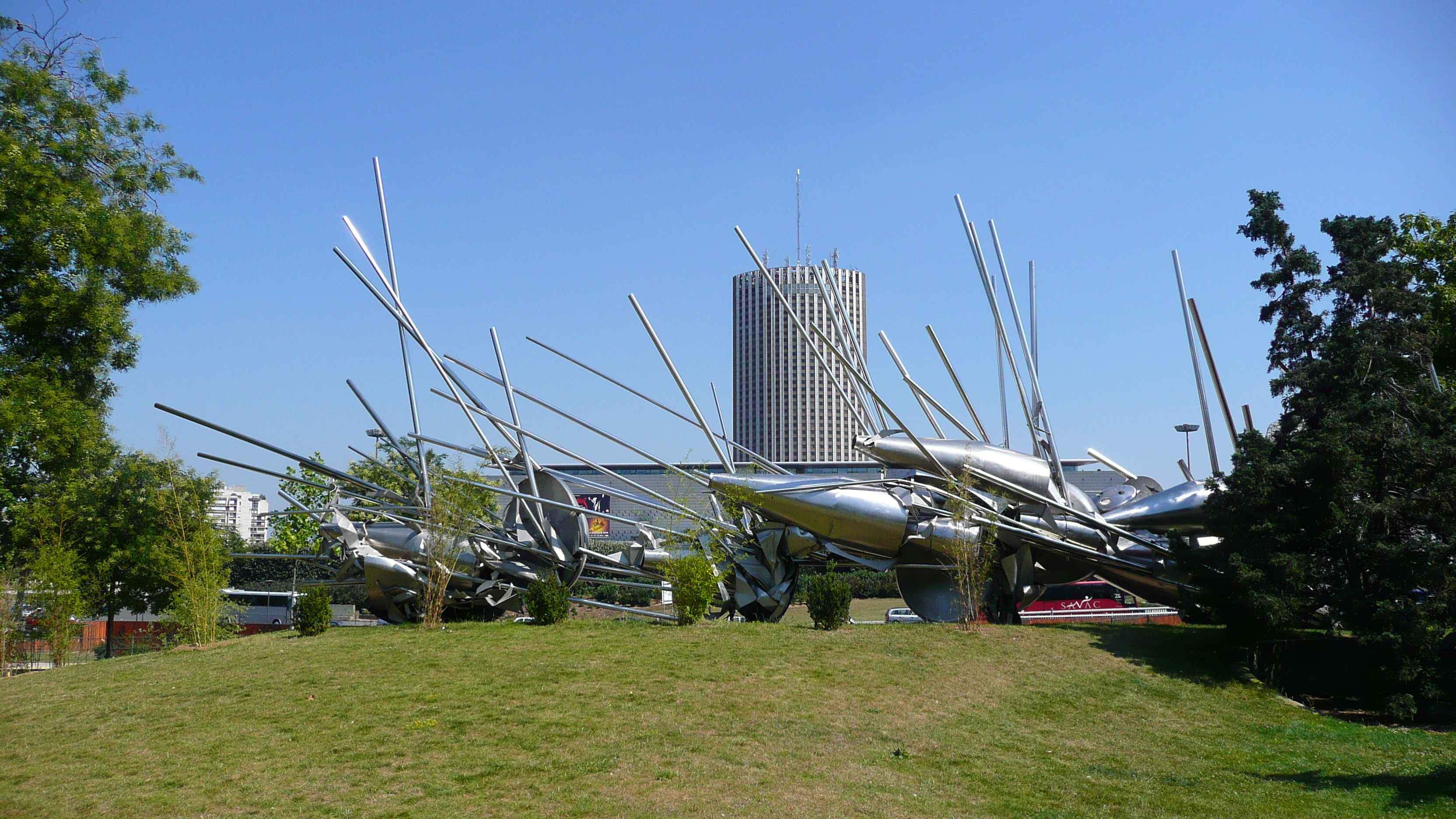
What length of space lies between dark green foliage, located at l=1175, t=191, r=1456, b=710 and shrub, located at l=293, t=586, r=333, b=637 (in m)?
18.0

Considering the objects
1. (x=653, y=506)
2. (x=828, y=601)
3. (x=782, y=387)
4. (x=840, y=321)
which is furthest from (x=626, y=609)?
(x=782, y=387)

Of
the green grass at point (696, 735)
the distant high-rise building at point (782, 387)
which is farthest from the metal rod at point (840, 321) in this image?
the distant high-rise building at point (782, 387)

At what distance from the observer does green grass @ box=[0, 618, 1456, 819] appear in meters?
11.3

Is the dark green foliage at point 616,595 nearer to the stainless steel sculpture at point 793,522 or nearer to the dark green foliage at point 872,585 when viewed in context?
the dark green foliage at point 872,585

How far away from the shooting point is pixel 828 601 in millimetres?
21109

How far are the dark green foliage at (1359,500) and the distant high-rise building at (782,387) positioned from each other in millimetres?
109261

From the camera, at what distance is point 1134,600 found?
4728 cm

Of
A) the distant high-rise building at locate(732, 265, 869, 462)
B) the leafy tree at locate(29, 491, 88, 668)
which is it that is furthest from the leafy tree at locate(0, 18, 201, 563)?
the distant high-rise building at locate(732, 265, 869, 462)

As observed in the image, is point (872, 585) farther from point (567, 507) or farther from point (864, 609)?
point (567, 507)

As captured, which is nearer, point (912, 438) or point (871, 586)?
point (912, 438)

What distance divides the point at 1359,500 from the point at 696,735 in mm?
12783

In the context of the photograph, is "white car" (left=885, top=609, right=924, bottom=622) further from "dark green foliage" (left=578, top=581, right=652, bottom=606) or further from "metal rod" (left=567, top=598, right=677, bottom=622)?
"dark green foliage" (left=578, top=581, right=652, bottom=606)

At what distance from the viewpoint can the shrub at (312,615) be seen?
22578 millimetres

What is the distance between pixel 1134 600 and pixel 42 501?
137 feet
